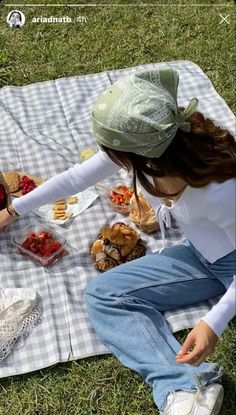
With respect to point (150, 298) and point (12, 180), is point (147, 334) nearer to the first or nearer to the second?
point (150, 298)

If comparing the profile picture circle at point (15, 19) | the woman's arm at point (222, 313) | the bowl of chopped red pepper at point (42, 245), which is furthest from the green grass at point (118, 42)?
the woman's arm at point (222, 313)

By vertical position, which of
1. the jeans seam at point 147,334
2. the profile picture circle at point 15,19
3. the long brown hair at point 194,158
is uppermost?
the long brown hair at point 194,158

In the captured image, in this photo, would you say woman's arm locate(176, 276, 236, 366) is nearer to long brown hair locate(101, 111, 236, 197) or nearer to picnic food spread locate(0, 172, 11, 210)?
long brown hair locate(101, 111, 236, 197)

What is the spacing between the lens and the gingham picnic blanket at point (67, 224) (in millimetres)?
2350

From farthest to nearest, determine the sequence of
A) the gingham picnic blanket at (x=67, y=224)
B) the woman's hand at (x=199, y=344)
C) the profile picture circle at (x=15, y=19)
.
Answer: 1. the profile picture circle at (x=15, y=19)
2. the gingham picnic blanket at (x=67, y=224)
3. the woman's hand at (x=199, y=344)

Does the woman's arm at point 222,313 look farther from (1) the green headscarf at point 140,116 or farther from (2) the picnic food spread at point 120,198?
(2) the picnic food spread at point 120,198

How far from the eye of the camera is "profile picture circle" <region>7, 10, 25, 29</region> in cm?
375

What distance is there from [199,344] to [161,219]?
1.80 ft

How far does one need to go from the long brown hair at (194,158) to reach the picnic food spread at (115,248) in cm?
60

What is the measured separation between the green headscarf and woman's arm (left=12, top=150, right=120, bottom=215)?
1.11ft

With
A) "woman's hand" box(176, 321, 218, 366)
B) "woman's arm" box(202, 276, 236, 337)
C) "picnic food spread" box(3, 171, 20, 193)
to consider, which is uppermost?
"woman's arm" box(202, 276, 236, 337)

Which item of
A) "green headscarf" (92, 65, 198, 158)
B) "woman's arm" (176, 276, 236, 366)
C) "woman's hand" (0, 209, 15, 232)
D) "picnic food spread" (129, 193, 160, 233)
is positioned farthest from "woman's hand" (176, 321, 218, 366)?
"woman's hand" (0, 209, 15, 232)

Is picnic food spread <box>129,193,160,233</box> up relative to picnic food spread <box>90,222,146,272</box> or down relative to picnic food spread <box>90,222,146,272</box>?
up

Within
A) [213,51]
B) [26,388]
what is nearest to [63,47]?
[213,51]
